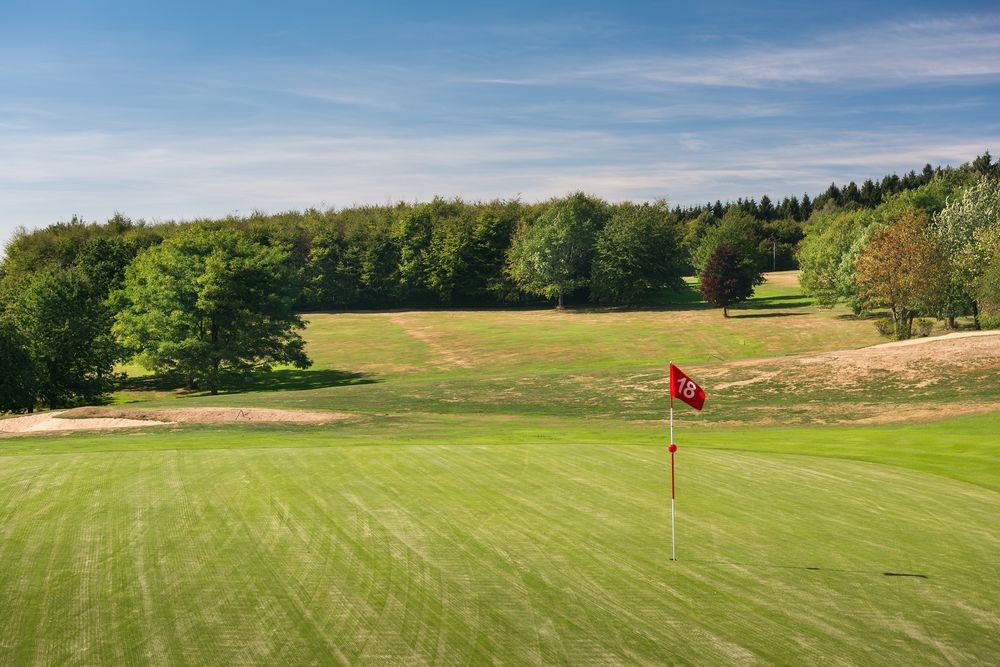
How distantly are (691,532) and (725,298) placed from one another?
263 ft

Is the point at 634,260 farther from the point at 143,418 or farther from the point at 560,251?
the point at 143,418

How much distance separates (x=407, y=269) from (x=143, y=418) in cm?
8477

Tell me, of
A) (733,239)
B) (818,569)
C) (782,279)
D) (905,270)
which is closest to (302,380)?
(905,270)

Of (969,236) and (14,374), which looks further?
(969,236)

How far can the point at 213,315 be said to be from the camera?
6594 cm

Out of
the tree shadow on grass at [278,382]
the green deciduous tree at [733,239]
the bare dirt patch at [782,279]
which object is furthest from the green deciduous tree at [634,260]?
the tree shadow on grass at [278,382]

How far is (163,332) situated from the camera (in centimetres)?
6519

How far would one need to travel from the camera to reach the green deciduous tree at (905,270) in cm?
6424

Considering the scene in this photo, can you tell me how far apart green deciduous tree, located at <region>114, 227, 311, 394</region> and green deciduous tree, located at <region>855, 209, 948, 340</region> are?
45.6 m

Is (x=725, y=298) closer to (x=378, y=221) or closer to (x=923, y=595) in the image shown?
(x=378, y=221)

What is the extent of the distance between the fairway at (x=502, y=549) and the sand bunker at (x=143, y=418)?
4.09 m

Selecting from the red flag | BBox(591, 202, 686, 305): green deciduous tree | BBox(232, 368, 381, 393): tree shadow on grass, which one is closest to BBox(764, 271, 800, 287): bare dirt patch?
BBox(591, 202, 686, 305): green deciduous tree

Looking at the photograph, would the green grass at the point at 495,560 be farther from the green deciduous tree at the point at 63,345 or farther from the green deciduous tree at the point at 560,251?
the green deciduous tree at the point at 560,251

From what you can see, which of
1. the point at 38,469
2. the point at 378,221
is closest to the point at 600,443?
the point at 38,469
